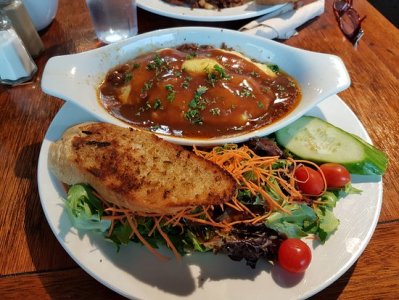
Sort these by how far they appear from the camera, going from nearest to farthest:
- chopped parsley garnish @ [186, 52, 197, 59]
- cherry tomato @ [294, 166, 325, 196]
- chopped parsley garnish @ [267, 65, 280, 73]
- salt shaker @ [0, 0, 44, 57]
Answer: cherry tomato @ [294, 166, 325, 196], chopped parsley garnish @ [186, 52, 197, 59], chopped parsley garnish @ [267, 65, 280, 73], salt shaker @ [0, 0, 44, 57]

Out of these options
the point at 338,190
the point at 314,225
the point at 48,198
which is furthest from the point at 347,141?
the point at 48,198

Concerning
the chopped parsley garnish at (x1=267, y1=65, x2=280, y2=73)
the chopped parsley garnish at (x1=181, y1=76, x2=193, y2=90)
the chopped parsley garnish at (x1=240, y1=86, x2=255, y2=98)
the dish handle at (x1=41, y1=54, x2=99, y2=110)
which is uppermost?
the dish handle at (x1=41, y1=54, x2=99, y2=110)

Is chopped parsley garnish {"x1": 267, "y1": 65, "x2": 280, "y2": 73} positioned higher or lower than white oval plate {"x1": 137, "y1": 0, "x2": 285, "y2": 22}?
lower

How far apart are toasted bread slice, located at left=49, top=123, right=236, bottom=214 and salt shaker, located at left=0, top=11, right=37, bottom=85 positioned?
1163mm

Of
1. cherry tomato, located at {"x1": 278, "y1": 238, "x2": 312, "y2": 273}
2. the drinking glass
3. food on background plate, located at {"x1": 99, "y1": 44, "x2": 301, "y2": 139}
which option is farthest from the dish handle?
cherry tomato, located at {"x1": 278, "y1": 238, "x2": 312, "y2": 273}

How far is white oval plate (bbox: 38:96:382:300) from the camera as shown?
1.66 metres

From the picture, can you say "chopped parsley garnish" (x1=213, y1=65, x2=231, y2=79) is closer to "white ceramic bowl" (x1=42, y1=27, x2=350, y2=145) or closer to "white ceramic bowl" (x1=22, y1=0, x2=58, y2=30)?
"white ceramic bowl" (x1=42, y1=27, x2=350, y2=145)

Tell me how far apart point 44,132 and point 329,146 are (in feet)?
6.14

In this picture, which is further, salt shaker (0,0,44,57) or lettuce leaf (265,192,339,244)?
salt shaker (0,0,44,57)

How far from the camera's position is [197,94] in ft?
7.81

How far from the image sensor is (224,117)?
2.36 m

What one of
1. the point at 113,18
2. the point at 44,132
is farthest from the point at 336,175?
the point at 113,18

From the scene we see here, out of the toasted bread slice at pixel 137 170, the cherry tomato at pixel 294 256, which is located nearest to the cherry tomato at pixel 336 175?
the cherry tomato at pixel 294 256

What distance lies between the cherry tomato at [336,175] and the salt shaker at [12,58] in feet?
7.63
